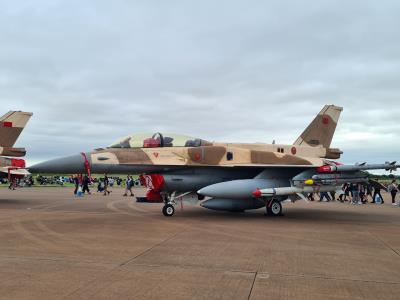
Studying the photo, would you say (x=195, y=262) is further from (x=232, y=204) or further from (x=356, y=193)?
(x=356, y=193)

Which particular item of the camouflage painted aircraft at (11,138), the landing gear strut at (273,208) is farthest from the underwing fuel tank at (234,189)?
the camouflage painted aircraft at (11,138)

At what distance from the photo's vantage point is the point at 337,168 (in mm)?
11836

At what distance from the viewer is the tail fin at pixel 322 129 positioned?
588 inches

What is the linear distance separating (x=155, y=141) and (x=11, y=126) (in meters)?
9.17

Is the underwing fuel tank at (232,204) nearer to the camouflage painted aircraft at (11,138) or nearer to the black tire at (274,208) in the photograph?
the black tire at (274,208)

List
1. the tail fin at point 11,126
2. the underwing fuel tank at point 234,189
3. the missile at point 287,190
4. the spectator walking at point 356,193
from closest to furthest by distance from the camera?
the underwing fuel tank at point 234,189, the missile at point 287,190, the tail fin at point 11,126, the spectator walking at point 356,193

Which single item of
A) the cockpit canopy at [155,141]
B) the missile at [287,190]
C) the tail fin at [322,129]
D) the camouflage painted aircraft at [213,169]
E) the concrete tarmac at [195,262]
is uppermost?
the tail fin at [322,129]

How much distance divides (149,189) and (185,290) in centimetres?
787

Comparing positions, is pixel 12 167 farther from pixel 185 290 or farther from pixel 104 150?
pixel 185 290

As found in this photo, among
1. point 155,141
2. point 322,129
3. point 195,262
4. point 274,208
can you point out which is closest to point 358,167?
point 274,208

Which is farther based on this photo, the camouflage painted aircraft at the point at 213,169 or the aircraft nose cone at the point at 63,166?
the camouflage painted aircraft at the point at 213,169

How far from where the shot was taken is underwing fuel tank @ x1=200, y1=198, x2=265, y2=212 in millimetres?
12305

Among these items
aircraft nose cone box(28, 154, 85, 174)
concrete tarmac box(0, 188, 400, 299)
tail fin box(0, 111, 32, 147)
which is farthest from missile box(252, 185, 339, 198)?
tail fin box(0, 111, 32, 147)

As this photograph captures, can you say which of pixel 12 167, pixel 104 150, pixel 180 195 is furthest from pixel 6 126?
pixel 180 195
